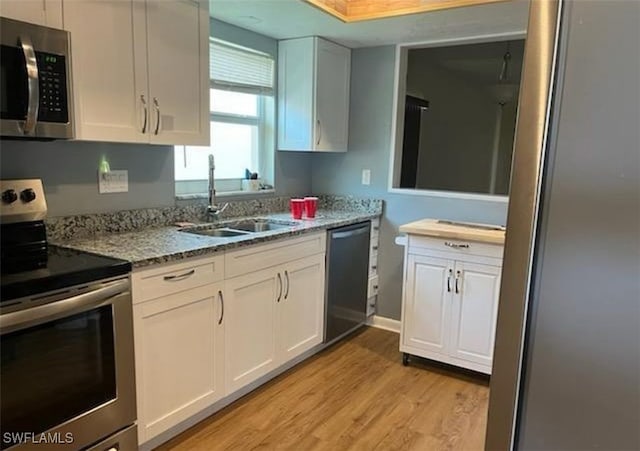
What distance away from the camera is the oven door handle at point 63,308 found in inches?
57.6

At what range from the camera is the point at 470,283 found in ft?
9.39

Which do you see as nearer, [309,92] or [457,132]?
[309,92]

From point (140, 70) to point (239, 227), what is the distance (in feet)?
3.89

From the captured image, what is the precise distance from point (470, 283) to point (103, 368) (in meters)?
2.07

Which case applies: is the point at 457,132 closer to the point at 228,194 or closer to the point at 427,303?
the point at 427,303

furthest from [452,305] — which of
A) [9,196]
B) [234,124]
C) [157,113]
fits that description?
[9,196]

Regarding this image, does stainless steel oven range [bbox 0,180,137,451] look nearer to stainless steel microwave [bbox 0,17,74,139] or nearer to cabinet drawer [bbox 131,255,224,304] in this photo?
cabinet drawer [bbox 131,255,224,304]

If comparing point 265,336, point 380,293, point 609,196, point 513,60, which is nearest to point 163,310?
point 265,336

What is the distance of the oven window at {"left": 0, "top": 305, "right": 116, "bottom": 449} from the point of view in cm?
151

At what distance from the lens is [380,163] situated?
3748mm

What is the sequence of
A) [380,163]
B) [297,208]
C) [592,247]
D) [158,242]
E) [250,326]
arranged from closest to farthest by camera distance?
[592,247] < [158,242] < [250,326] < [297,208] < [380,163]

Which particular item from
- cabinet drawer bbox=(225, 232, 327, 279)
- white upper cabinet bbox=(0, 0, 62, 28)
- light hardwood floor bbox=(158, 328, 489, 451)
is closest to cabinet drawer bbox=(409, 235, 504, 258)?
cabinet drawer bbox=(225, 232, 327, 279)

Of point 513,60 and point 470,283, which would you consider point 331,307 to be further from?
point 513,60

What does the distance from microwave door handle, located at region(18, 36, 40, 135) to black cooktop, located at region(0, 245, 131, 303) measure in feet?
1.62
